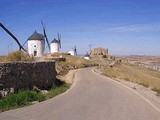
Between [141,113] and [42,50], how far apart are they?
63.0 m

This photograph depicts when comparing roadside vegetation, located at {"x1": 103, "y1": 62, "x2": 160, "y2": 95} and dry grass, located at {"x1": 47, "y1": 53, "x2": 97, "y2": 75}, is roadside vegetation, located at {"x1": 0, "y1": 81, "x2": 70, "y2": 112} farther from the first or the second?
dry grass, located at {"x1": 47, "y1": 53, "x2": 97, "y2": 75}

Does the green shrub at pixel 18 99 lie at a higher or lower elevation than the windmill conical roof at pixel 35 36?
lower

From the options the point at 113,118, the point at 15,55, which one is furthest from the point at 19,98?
the point at 15,55

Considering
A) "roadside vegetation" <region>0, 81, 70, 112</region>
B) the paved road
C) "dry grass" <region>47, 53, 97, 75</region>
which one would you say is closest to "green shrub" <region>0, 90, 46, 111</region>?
"roadside vegetation" <region>0, 81, 70, 112</region>

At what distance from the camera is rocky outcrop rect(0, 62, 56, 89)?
16997 millimetres

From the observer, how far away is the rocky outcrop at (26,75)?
669 inches

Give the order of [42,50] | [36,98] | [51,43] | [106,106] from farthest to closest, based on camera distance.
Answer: [51,43], [42,50], [36,98], [106,106]

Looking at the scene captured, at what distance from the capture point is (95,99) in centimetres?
1859

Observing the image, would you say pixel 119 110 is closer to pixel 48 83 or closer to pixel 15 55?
pixel 48 83

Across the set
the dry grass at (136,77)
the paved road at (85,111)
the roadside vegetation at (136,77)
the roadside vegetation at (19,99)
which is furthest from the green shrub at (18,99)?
the dry grass at (136,77)

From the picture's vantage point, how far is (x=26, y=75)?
1945cm

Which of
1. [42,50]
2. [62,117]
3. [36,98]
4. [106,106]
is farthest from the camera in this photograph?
[42,50]

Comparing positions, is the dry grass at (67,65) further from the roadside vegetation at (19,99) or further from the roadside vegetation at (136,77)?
the roadside vegetation at (19,99)

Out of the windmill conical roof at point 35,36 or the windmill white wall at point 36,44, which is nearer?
the windmill white wall at point 36,44
